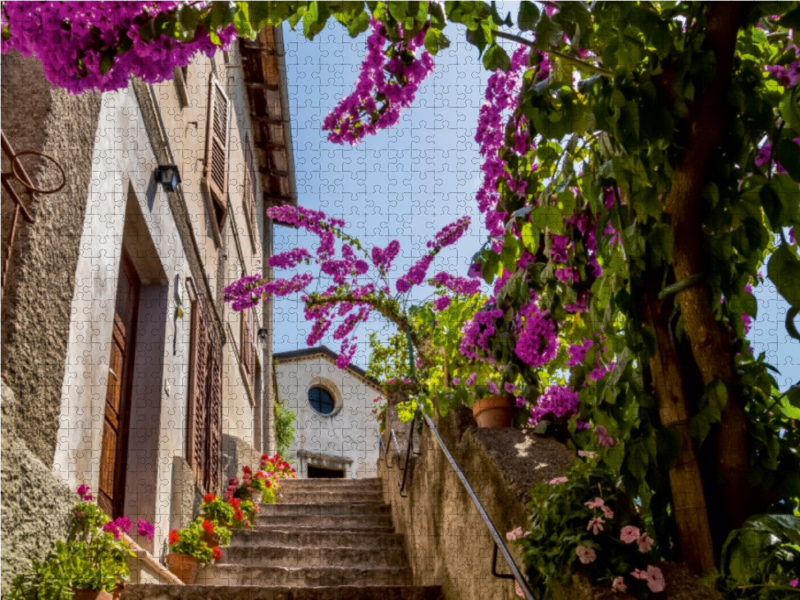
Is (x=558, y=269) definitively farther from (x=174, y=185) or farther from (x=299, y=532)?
(x=299, y=532)

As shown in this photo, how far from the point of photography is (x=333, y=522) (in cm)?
685

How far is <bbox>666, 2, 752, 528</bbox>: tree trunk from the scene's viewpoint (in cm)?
208

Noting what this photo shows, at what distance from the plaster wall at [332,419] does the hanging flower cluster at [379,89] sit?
54.0 ft

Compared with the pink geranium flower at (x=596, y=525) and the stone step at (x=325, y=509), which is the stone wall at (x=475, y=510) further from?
the stone step at (x=325, y=509)

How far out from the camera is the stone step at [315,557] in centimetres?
549

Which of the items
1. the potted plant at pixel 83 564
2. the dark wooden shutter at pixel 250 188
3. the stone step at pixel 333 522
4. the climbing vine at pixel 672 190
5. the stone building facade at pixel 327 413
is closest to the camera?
the climbing vine at pixel 672 190

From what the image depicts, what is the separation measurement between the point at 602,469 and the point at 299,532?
426 cm

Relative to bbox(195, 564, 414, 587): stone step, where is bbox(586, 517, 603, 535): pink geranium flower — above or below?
above

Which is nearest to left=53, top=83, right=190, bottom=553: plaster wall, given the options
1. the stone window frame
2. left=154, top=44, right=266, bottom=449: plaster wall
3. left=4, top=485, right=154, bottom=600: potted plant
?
left=4, top=485, right=154, bottom=600: potted plant

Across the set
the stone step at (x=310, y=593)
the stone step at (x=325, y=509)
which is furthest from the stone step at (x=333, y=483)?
the stone step at (x=310, y=593)

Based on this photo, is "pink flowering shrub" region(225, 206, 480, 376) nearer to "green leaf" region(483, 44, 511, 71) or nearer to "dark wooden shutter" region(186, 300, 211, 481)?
"dark wooden shutter" region(186, 300, 211, 481)

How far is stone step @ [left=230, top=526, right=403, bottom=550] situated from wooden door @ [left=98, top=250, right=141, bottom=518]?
4.28ft

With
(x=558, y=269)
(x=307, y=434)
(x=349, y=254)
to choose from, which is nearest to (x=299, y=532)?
(x=349, y=254)

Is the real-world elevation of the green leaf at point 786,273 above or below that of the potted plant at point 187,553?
above
